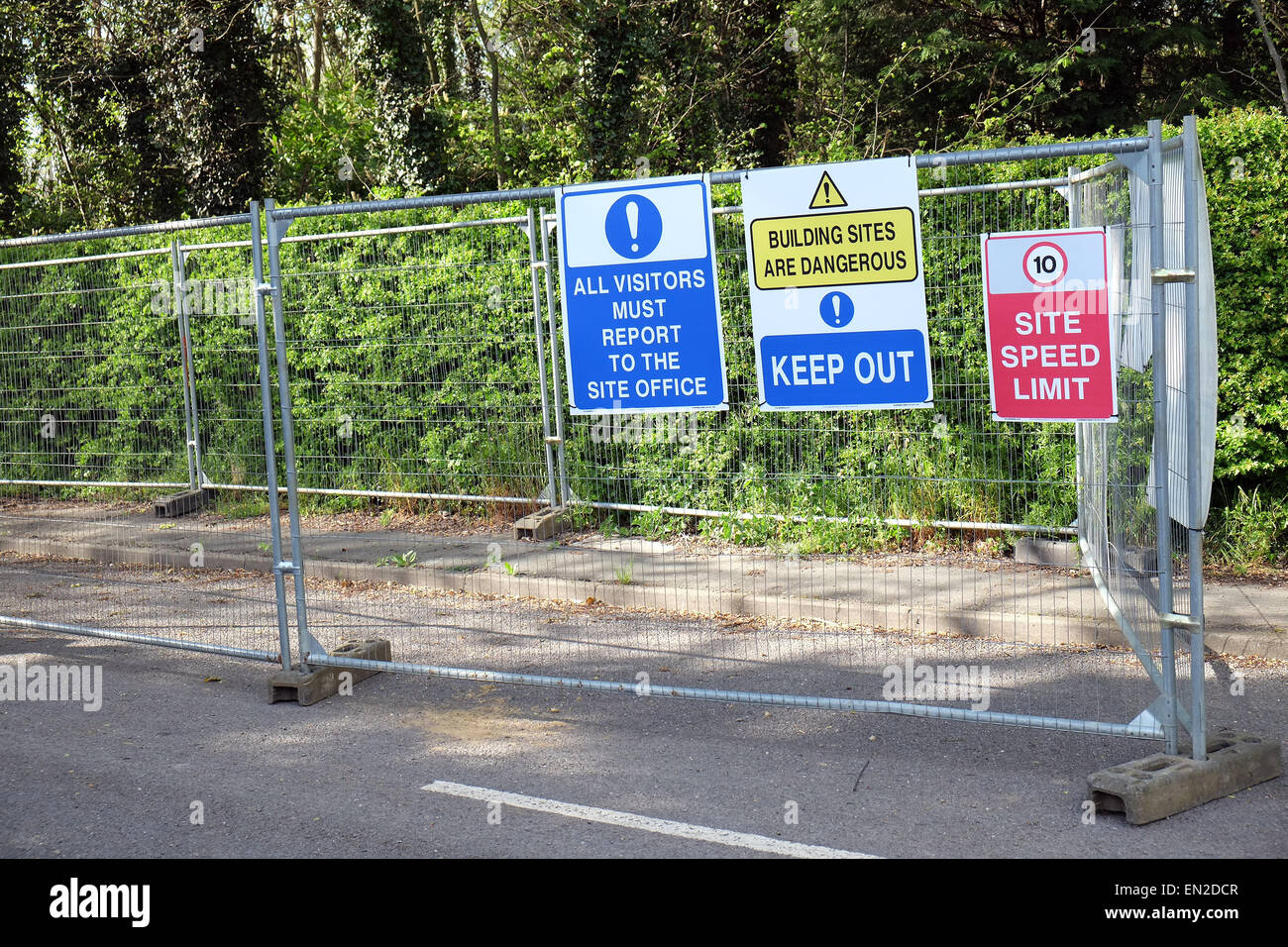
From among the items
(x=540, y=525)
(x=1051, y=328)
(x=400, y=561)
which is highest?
(x=1051, y=328)

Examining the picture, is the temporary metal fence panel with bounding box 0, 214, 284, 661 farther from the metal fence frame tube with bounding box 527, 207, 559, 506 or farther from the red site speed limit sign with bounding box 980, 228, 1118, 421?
the red site speed limit sign with bounding box 980, 228, 1118, 421

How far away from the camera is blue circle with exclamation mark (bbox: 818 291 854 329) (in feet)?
18.4

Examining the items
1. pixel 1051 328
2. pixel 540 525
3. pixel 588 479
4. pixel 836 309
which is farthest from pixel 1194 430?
pixel 540 525

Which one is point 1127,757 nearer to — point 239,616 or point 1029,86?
point 239,616

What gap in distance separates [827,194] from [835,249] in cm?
25

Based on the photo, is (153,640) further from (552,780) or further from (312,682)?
(552,780)

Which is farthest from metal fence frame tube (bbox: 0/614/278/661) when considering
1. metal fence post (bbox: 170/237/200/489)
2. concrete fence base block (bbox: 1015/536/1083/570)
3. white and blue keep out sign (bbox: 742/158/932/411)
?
concrete fence base block (bbox: 1015/536/1083/570)

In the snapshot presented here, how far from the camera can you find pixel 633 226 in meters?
5.90

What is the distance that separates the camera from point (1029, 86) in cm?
1806

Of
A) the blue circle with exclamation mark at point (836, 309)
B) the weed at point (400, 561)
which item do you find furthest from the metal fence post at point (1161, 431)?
the weed at point (400, 561)

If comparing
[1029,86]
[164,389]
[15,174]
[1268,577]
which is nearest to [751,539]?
[1268,577]

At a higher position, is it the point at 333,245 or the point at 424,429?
the point at 333,245

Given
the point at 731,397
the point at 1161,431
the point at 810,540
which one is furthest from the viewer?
the point at 810,540

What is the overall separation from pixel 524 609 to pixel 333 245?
4.50 metres
